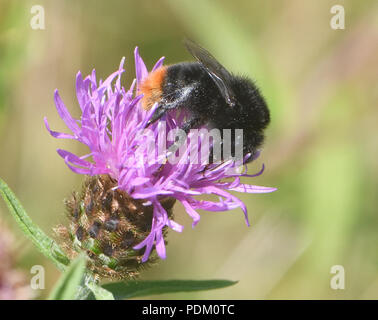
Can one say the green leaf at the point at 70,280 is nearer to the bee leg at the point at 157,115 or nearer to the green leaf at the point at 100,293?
the green leaf at the point at 100,293

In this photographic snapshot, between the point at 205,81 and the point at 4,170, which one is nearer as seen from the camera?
the point at 205,81

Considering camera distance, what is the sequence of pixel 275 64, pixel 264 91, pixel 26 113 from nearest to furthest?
1. pixel 264 91
2. pixel 26 113
3. pixel 275 64

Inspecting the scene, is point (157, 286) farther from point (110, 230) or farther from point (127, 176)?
point (127, 176)

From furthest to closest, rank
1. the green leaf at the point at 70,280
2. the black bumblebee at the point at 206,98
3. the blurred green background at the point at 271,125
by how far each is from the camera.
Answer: the blurred green background at the point at 271,125
the black bumblebee at the point at 206,98
the green leaf at the point at 70,280

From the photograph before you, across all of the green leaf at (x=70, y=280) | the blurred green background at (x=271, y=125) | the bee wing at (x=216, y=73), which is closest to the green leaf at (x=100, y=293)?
the green leaf at (x=70, y=280)

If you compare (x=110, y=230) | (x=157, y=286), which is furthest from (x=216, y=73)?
(x=157, y=286)

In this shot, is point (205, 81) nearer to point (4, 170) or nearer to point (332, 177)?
point (332, 177)

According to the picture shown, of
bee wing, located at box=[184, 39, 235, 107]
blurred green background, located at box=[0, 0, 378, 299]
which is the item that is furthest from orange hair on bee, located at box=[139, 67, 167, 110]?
blurred green background, located at box=[0, 0, 378, 299]
